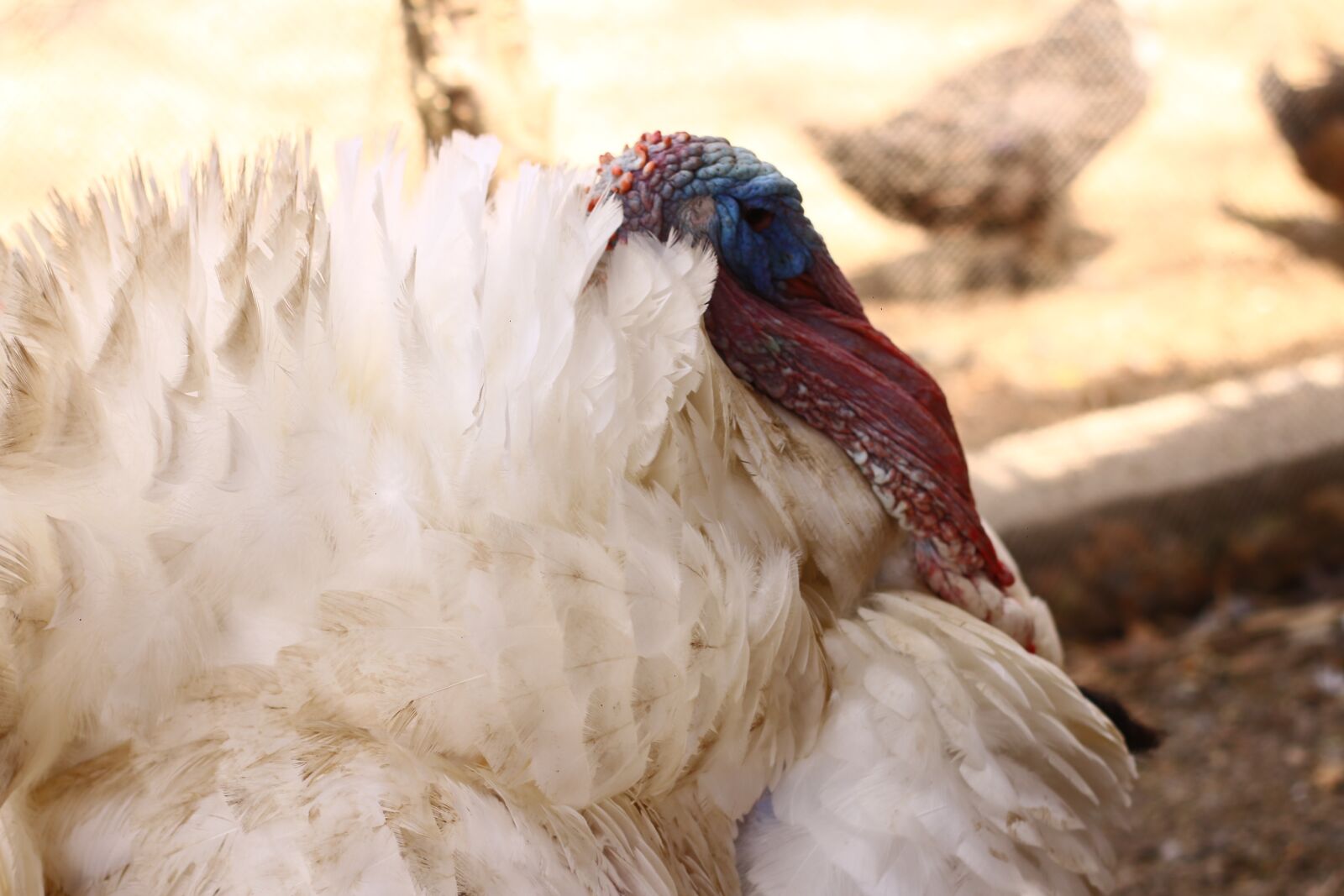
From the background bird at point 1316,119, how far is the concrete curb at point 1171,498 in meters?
1.34

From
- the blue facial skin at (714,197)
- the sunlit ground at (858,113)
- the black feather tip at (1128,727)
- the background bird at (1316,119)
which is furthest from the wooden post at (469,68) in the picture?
the background bird at (1316,119)

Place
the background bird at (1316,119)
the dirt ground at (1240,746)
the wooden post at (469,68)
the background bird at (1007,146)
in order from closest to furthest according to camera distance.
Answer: the wooden post at (469,68) → the dirt ground at (1240,746) → the background bird at (1007,146) → the background bird at (1316,119)

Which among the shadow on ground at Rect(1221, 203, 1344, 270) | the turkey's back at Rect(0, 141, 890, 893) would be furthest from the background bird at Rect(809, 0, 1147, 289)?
the turkey's back at Rect(0, 141, 890, 893)

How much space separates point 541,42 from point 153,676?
296 cm

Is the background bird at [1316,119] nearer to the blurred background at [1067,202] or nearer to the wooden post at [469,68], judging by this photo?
the blurred background at [1067,202]

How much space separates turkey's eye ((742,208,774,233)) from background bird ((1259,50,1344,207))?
3.94m

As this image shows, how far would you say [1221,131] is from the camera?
484cm

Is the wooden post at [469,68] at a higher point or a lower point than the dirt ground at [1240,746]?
higher

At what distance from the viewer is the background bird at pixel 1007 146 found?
14.4 feet

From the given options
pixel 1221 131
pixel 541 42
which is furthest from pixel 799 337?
pixel 1221 131

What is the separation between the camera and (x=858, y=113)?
14.5 feet

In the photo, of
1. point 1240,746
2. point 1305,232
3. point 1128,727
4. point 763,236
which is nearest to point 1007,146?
point 1305,232

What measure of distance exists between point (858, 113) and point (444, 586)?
3571mm

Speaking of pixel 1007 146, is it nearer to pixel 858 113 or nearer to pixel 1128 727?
pixel 858 113
